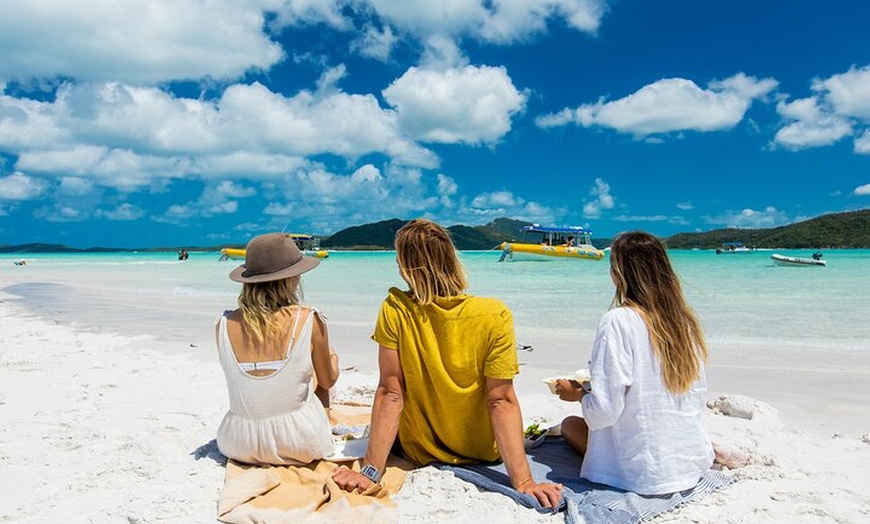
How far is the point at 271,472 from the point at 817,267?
39382mm

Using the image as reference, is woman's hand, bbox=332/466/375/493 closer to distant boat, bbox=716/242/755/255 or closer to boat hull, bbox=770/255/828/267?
boat hull, bbox=770/255/828/267

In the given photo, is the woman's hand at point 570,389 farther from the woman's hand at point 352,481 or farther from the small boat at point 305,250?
the small boat at point 305,250

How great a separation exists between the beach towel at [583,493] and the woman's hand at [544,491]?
0.02 meters

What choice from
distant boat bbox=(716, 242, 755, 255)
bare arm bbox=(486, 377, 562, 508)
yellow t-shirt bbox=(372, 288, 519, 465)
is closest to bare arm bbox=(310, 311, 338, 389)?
yellow t-shirt bbox=(372, 288, 519, 465)

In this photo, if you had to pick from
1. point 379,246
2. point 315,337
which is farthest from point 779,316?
point 379,246

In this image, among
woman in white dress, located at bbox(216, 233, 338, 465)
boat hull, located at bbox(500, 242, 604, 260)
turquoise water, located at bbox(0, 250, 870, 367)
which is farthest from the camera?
boat hull, located at bbox(500, 242, 604, 260)

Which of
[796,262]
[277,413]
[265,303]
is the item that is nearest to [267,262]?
[265,303]

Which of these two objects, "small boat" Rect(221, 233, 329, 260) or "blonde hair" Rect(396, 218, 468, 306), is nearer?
"blonde hair" Rect(396, 218, 468, 306)

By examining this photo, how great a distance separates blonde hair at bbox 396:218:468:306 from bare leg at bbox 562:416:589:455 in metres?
1.16

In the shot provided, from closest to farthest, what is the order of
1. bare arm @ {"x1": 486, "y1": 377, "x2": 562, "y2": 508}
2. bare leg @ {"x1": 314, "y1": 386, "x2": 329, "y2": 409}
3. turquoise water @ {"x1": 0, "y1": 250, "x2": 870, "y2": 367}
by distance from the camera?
bare arm @ {"x1": 486, "y1": 377, "x2": 562, "y2": 508} → bare leg @ {"x1": 314, "y1": 386, "x2": 329, "y2": 409} → turquoise water @ {"x1": 0, "y1": 250, "x2": 870, "y2": 367}

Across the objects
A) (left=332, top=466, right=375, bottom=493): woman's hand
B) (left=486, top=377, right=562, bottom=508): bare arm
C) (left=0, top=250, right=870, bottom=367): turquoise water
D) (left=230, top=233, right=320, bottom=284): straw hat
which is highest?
(left=230, top=233, right=320, bottom=284): straw hat

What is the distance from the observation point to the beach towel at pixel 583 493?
8.91 feet

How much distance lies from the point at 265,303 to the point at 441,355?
0.94m

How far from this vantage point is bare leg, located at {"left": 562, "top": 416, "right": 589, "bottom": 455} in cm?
340
